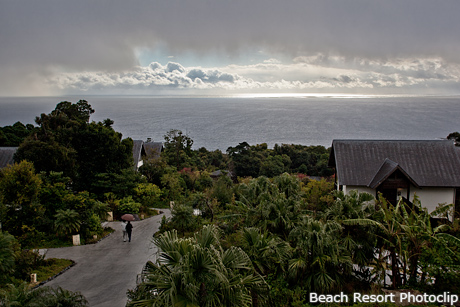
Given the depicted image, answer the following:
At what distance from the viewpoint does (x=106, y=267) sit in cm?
1532

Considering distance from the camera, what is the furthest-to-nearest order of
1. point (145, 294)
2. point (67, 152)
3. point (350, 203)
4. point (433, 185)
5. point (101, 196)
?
1. point (101, 196)
2. point (67, 152)
3. point (433, 185)
4. point (350, 203)
5. point (145, 294)

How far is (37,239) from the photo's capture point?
1827 cm

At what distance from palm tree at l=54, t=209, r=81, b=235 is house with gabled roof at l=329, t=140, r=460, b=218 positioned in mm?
16424

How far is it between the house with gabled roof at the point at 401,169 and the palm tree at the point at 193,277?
56.7 feet

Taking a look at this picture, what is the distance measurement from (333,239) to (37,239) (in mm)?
15305

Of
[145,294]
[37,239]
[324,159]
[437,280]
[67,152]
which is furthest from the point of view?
[324,159]

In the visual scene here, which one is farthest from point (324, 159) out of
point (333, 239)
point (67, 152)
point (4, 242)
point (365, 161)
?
point (4, 242)

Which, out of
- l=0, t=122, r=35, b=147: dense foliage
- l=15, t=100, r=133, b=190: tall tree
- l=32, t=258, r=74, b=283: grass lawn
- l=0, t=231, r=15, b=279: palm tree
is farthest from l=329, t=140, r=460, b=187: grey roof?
l=0, t=122, r=35, b=147: dense foliage

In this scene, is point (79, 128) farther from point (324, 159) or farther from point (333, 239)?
point (324, 159)

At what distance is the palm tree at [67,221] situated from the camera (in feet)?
59.9

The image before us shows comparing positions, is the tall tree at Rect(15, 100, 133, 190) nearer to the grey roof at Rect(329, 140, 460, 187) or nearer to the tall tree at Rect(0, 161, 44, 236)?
the tall tree at Rect(0, 161, 44, 236)

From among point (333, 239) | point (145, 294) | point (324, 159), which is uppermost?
point (145, 294)

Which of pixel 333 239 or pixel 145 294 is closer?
pixel 145 294

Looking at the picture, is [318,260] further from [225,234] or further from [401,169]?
[401,169]
